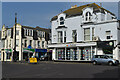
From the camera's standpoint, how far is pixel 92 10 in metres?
33.3

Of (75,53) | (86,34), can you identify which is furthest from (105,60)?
(75,53)

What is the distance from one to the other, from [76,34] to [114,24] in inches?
311

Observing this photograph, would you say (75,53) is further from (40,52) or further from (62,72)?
(62,72)

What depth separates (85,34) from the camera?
113 ft

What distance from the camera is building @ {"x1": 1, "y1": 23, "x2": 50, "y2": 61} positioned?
4997cm

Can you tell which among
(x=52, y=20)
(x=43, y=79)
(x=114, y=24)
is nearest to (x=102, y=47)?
(x=114, y=24)

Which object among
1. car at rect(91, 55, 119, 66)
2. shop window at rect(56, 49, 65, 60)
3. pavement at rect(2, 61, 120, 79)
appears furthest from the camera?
shop window at rect(56, 49, 65, 60)

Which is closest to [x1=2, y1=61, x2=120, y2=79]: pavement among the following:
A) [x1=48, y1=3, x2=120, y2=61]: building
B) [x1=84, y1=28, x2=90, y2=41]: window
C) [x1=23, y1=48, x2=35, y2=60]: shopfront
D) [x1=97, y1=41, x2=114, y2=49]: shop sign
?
[x1=97, y1=41, x2=114, y2=49]: shop sign

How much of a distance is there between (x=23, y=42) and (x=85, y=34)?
71.1 feet

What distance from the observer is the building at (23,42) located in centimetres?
4997

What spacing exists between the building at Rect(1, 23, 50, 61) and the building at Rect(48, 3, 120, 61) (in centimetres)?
1332

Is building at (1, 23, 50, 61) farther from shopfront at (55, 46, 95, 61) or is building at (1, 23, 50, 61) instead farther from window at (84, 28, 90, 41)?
window at (84, 28, 90, 41)

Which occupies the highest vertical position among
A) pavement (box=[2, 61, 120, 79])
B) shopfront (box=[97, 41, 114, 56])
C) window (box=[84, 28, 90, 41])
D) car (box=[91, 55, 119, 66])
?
window (box=[84, 28, 90, 41])

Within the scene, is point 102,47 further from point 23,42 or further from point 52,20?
point 23,42
